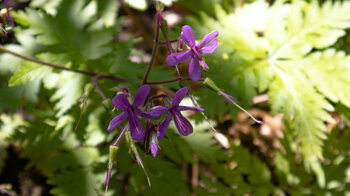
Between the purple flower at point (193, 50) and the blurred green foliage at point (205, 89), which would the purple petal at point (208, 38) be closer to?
the purple flower at point (193, 50)

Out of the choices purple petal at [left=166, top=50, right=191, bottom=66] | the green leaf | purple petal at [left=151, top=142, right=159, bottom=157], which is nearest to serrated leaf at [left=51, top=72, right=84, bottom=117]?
purple petal at [left=151, top=142, right=159, bottom=157]

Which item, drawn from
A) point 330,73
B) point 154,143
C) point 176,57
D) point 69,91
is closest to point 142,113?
point 154,143

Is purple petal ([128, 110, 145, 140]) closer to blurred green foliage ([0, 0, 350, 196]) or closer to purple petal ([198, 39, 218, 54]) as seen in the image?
purple petal ([198, 39, 218, 54])

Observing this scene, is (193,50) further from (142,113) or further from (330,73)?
(330,73)

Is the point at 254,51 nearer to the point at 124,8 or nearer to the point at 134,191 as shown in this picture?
the point at 134,191

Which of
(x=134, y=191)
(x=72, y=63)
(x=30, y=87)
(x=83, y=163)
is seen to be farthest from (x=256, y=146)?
(x=30, y=87)

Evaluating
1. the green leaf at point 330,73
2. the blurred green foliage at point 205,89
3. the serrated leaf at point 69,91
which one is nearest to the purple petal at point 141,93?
the blurred green foliage at point 205,89

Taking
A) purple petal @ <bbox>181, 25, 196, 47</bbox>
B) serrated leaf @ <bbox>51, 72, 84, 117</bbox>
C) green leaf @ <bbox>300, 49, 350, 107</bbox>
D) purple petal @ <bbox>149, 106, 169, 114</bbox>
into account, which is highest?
purple petal @ <bbox>181, 25, 196, 47</bbox>
